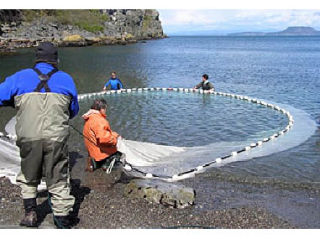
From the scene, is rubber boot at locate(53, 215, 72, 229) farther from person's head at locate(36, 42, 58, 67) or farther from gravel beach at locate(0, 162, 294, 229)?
person's head at locate(36, 42, 58, 67)

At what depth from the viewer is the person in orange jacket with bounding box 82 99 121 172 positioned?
26.2ft

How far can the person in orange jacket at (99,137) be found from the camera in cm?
798

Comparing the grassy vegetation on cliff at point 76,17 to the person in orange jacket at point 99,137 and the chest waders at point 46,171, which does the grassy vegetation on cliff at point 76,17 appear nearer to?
the person in orange jacket at point 99,137

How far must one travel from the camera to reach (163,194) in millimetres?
6949

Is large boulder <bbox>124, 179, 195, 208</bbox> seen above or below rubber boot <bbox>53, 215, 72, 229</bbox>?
below

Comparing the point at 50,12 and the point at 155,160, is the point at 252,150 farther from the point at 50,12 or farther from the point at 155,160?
the point at 50,12

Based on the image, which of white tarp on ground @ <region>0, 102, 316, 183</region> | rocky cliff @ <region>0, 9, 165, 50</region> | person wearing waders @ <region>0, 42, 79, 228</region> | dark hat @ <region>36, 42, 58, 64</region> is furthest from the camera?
rocky cliff @ <region>0, 9, 165, 50</region>

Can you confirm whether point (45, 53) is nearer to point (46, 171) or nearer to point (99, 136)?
point (46, 171)

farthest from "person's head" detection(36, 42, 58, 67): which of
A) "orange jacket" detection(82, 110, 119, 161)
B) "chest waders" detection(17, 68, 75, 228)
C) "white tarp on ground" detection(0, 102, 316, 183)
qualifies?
"white tarp on ground" detection(0, 102, 316, 183)

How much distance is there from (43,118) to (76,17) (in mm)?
114514

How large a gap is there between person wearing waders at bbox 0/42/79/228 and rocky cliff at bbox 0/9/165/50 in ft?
222

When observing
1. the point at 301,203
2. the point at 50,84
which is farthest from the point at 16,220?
the point at 301,203

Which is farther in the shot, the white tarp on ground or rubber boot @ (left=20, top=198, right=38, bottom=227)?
the white tarp on ground

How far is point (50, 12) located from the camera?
105125 mm
